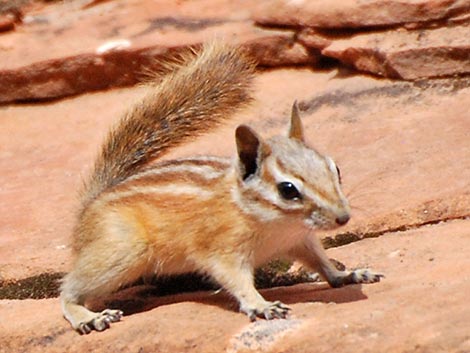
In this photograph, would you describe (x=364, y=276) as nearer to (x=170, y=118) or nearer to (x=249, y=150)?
(x=249, y=150)

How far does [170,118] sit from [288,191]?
1.25m

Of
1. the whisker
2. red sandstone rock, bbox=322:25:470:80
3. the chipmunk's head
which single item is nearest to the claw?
the chipmunk's head

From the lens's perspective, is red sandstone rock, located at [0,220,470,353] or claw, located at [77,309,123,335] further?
claw, located at [77,309,123,335]

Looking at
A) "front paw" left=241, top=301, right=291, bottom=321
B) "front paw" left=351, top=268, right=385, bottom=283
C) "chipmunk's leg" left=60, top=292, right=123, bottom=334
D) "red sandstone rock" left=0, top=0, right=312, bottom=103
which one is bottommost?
"chipmunk's leg" left=60, top=292, right=123, bottom=334

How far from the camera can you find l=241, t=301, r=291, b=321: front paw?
4418 mm

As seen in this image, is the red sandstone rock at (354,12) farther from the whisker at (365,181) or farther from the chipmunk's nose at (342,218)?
the chipmunk's nose at (342,218)

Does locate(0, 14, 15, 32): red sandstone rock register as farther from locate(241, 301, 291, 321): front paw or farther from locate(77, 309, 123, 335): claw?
locate(241, 301, 291, 321): front paw

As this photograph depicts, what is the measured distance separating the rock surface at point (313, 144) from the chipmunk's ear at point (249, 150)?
54cm

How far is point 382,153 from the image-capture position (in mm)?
6352

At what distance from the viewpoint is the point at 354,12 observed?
23.8ft

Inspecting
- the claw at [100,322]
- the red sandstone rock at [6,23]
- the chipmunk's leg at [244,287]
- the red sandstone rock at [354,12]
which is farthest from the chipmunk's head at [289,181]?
the red sandstone rock at [6,23]

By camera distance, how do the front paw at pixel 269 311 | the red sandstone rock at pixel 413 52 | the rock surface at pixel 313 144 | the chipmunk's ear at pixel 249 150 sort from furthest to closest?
the red sandstone rock at pixel 413 52 → the chipmunk's ear at pixel 249 150 → the front paw at pixel 269 311 → the rock surface at pixel 313 144

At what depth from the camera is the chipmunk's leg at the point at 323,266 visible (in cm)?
486

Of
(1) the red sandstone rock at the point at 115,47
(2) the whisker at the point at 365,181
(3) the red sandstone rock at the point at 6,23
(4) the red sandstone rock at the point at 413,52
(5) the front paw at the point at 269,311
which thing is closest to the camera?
(5) the front paw at the point at 269,311
